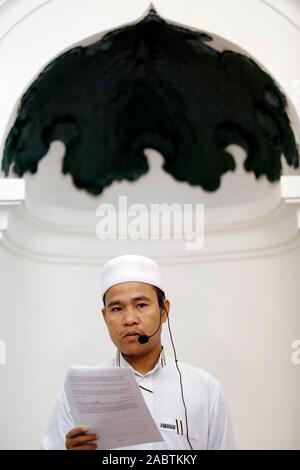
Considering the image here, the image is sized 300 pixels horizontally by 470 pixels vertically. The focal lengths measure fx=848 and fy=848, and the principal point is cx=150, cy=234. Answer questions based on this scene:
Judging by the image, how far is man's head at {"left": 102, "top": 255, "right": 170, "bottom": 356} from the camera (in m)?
3.71

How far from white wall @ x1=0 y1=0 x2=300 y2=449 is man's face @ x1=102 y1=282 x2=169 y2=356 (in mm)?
1048

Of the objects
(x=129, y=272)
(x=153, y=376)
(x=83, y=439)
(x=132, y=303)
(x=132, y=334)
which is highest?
(x=129, y=272)

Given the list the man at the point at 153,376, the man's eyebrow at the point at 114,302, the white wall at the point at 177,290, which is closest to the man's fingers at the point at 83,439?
the man at the point at 153,376

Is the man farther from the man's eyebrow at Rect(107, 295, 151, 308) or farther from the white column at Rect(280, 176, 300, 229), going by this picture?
the white column at Rect(280, 176, 300, 229)

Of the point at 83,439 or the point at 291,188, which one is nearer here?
the point at 83,439

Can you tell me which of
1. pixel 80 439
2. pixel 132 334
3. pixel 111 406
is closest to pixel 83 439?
pixel 80 439

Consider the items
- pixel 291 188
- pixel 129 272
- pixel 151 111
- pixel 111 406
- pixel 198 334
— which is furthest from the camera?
pixel 151 111

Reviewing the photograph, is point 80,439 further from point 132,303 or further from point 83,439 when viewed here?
point 132,303

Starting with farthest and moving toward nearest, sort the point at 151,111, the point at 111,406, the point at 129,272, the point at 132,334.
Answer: the point at 151,111
the point at 129,272
the point at 132,334
the point at 111,406

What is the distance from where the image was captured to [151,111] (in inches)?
207

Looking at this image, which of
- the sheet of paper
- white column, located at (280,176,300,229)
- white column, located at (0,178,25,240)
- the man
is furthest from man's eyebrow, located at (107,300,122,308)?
white column, located at (280,176,300,229)

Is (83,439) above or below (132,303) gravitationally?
below

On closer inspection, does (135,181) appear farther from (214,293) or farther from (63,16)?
(63,16)

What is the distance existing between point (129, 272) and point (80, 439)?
80 cm
